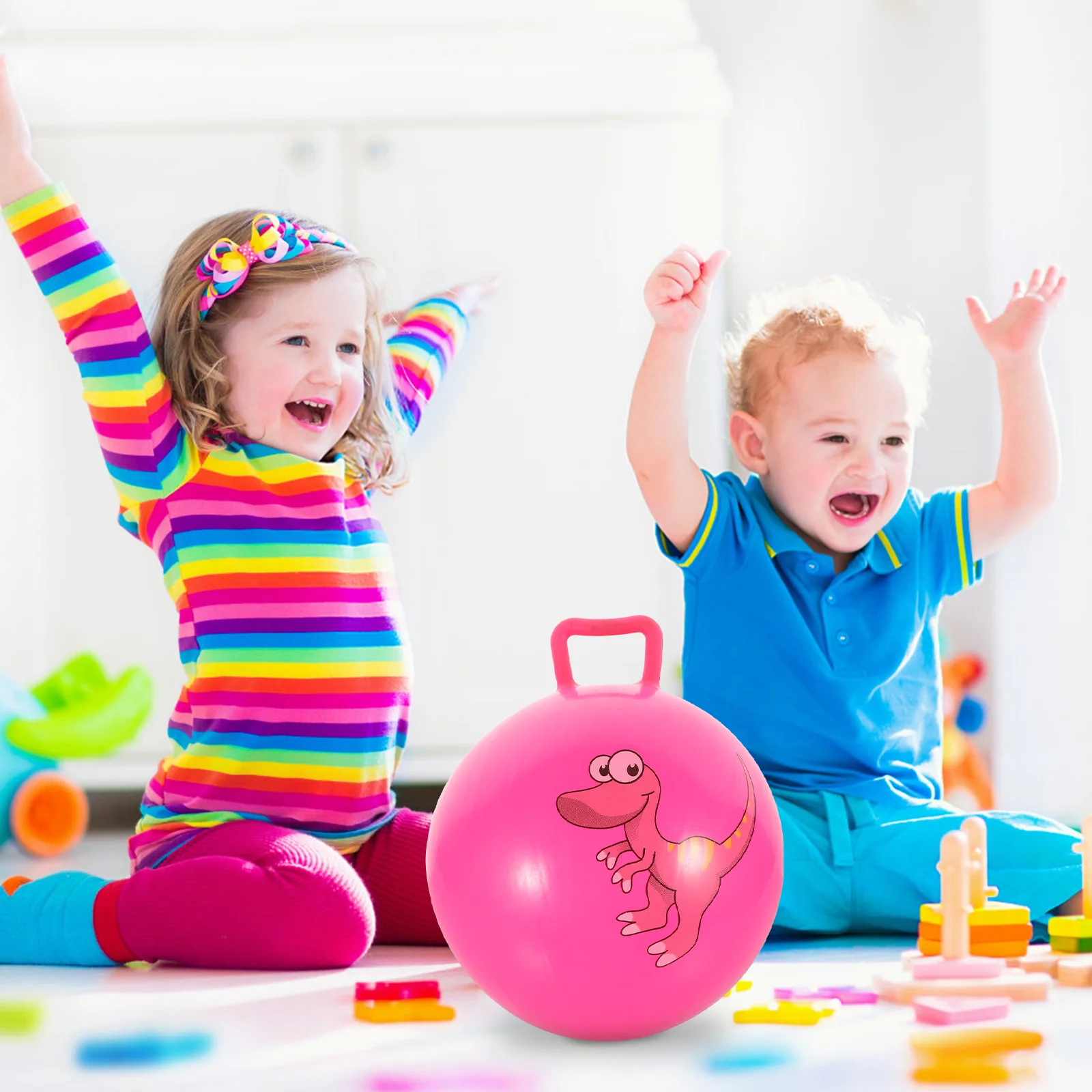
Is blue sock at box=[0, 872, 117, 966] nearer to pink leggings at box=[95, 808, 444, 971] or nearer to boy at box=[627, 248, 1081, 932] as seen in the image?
pink leggings at box=[95, 808, 444, 971]

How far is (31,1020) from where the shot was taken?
876 mm

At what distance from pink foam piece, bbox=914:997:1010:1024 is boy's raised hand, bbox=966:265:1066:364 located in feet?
2.28

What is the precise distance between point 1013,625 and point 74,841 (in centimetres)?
131

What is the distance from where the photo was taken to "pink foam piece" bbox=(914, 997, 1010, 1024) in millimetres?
822

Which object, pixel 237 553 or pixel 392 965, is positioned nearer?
pixel 392 965

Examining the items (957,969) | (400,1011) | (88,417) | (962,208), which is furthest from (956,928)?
(962,208)

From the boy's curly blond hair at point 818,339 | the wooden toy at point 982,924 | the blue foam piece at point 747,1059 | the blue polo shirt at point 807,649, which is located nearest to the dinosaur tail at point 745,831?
the blue foam piece at point 747,1059

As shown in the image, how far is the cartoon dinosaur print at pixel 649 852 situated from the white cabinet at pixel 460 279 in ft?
3.57

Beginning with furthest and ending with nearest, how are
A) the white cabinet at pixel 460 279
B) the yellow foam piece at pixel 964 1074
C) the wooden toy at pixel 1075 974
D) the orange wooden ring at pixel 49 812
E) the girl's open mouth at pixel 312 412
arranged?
1. the white cabinet at pixel 460 279
2. the orange wooden ring at pixel 49 812
3. the girl's open mouth at pixel 312 412
4. the wooden toy at pixel 1075 974
5. the yellow foam piece at pixel 964 1074

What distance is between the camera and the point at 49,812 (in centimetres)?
172

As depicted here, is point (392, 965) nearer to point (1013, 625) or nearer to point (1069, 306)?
point (1013, 625)

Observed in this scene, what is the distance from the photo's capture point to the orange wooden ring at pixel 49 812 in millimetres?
1705

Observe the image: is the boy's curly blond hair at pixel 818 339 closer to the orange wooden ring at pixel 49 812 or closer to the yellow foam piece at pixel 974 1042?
the yellow foam piece at pixel 974 1042

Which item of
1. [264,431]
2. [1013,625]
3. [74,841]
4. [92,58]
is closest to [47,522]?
[74,841]
